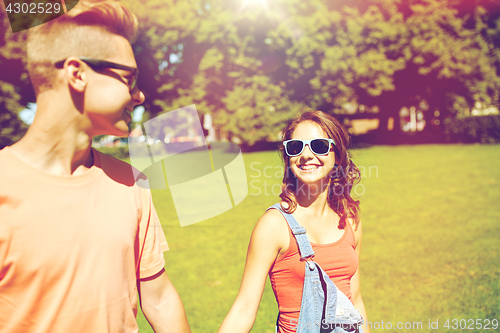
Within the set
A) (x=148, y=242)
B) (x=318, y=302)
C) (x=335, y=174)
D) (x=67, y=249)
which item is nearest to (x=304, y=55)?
(x=335, y=174)

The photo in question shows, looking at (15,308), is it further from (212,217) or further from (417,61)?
(417,61)

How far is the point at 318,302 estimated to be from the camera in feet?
6.25

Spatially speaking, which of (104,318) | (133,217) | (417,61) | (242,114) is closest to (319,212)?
(133,217)

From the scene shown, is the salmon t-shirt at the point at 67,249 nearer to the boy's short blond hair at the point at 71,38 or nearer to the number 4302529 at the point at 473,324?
the boy's short blond hair at the point at 71,38

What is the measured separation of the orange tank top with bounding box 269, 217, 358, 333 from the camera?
6.32 ft

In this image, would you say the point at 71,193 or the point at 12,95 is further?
the point at 12,95

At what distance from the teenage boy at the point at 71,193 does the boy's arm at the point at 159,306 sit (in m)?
0.16

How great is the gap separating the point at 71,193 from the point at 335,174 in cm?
167

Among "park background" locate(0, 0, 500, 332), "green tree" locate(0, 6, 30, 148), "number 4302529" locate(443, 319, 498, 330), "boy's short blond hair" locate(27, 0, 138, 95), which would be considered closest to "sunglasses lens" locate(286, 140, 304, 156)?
"boy's short blond hair" locate(27, 0, 138, 95)

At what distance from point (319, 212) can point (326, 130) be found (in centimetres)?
52

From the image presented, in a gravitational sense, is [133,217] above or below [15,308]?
above

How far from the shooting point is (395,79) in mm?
29156

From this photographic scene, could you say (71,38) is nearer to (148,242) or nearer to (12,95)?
(148,242)

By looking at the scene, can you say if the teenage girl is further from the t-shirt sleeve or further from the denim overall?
the t-shirt sleeve
